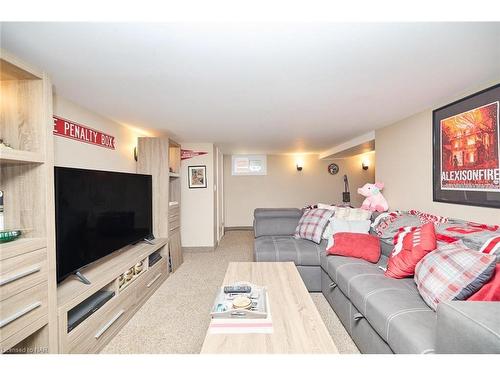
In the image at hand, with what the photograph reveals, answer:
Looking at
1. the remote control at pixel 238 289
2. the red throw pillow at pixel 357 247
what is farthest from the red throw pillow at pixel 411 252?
the remote control at pixel 238 289

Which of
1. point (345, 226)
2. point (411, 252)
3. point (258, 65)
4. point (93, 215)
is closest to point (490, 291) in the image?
point (411, 252)

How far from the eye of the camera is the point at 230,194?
623 cm

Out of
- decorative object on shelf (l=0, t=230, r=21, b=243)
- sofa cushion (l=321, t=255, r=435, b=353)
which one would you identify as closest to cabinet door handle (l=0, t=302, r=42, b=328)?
decorative object on shelf (l=0, t=230, r=21, b=243)

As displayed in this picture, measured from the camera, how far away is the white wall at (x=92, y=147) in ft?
6.83

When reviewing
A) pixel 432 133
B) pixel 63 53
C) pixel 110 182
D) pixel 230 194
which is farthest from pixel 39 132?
pixel 230 194

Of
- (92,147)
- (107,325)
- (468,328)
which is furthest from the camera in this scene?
(92,147)

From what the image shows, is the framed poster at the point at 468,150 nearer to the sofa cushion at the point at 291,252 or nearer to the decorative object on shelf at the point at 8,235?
the sofa cushion at the point at 291,252

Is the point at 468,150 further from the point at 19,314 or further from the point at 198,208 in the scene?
the point at 198,208

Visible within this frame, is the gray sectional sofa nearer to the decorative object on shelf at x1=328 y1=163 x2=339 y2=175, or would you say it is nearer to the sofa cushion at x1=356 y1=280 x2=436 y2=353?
the sofa cushion at x1=356 y1=280 x2=436 y2=353

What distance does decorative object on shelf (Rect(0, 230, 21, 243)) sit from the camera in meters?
1.15

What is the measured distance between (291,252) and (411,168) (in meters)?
1.81

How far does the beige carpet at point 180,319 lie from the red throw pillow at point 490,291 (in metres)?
0.85

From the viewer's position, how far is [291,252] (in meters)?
2.62
